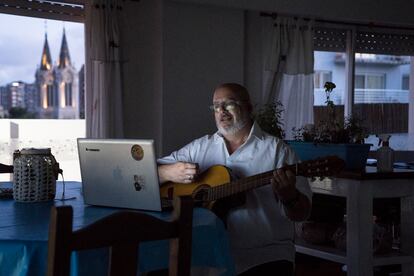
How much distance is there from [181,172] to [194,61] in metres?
2.88

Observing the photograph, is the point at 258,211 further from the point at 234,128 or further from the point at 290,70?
the point at 290,70

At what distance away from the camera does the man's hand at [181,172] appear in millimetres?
2229

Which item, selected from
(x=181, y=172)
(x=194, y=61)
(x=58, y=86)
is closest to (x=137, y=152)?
(x=181, y=172)

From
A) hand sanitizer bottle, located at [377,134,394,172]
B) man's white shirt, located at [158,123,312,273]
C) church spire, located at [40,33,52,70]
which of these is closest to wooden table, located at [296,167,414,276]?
hand sanitizer bottle, located at [377,134,394,172]

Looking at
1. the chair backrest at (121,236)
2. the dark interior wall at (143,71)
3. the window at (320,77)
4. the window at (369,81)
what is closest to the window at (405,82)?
the window at (369,81)

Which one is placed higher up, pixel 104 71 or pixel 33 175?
pixel 104 71

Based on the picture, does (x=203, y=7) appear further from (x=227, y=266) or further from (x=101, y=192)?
(x=227, y=266)

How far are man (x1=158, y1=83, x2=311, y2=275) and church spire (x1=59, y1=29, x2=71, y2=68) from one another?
9.04ft

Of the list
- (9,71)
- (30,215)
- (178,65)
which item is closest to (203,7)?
(178,65)

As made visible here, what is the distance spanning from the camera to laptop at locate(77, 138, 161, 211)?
186cm

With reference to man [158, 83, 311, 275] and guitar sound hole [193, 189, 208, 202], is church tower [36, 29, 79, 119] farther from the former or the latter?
guitar sound hole [193, 189, 208, 202]

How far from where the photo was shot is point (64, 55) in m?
4.91

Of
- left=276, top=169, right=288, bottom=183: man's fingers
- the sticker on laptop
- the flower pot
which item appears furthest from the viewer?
the flower pot

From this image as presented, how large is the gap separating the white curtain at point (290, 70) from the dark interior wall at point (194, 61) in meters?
0.33
